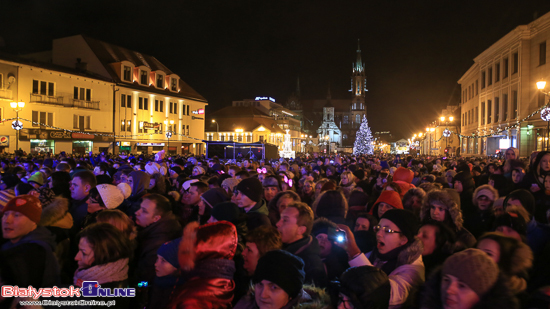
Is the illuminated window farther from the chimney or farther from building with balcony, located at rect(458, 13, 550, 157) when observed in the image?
building with balcony, located at rect(458, 13, 550, 157)

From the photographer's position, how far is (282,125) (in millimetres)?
75562

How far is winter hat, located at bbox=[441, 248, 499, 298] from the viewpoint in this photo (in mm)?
2127

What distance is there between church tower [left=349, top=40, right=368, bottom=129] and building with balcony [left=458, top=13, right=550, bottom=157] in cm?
9751

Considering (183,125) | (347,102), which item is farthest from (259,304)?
(347,102)

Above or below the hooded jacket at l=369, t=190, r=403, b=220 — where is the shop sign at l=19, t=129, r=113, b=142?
above

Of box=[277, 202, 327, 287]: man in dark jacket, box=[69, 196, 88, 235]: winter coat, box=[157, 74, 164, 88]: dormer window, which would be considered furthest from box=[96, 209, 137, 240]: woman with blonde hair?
box=[157, 74, 164, 88]: dormer window

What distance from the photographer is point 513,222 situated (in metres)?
3.61

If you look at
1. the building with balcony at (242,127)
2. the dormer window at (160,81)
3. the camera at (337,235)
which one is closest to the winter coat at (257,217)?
the camera at (337,235)

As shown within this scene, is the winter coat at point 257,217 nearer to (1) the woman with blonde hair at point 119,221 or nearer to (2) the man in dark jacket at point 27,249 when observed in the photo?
(1) the woman with blonde hair at point 119,221

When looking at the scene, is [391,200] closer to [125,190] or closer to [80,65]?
[125,190]

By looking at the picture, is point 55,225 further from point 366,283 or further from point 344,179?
point 344,179

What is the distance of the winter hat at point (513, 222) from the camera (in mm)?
3572

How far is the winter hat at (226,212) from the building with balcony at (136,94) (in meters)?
33.2

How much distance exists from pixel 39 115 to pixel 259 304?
33.2 m
